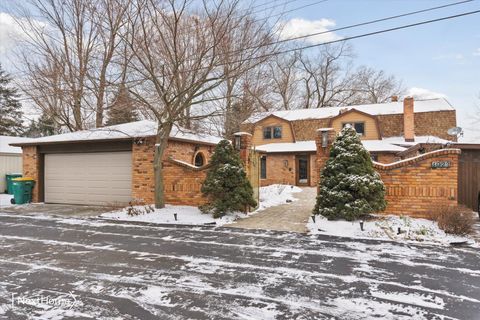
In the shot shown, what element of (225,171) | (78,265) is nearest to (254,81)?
(225,171)

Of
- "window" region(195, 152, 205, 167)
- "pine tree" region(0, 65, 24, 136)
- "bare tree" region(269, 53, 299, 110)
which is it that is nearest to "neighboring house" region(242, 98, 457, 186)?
"bare tree" region(269, 53, 299, 110)

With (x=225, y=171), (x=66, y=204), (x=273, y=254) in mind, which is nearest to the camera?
(x=273, y=254)

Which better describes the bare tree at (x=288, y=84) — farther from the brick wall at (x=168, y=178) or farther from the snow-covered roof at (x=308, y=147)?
the brick wall at (x=168, y=178)

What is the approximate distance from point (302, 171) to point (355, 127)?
4.93 m

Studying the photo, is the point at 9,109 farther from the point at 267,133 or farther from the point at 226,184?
the point at 226,184

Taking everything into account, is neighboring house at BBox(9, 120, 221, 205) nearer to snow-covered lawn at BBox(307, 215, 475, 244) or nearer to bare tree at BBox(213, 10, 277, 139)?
bare tree at BBox(213, 10, 277, 139)

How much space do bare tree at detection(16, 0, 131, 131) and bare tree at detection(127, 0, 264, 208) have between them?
0.90m

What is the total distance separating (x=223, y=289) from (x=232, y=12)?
8.38 metres

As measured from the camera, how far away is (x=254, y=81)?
11.3 metres

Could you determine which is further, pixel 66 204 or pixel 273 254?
pixel 66 204

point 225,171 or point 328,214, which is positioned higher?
point 225,171

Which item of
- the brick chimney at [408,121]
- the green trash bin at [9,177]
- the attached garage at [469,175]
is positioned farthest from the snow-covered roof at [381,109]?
the green trash bin at [9,177]

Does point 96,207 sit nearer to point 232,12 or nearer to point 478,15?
point 232,12

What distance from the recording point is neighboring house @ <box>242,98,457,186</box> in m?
20.6
